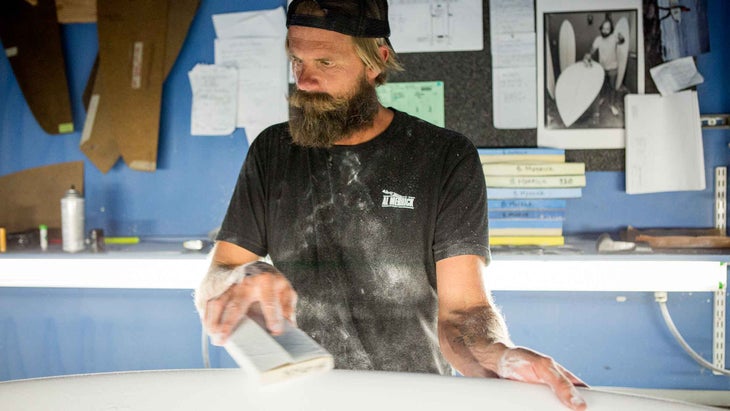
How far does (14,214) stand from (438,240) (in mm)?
1615

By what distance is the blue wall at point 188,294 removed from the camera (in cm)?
183

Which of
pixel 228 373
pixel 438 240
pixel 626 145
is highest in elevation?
pixel 626 145

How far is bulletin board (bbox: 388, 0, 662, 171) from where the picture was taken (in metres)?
1.84

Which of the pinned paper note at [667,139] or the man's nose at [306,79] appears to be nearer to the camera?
the man's nose at [306,79]

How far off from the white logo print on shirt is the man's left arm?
0.10 m

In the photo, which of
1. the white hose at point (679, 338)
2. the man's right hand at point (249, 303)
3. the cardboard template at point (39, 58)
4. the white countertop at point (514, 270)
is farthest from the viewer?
the cardboard template at point (39, 58)

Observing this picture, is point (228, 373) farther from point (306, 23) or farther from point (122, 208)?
point (122, 208)

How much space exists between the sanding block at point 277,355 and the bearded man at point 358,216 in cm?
31

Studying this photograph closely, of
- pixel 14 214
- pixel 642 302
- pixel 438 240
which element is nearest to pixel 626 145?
pixel 642 302

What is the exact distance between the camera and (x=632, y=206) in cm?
184

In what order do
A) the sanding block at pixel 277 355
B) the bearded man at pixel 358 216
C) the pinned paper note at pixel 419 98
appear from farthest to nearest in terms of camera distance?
the pinned paper note at pixel 419 98, the bearded man at pixel 358 216, the sanding block at pixel 277 355

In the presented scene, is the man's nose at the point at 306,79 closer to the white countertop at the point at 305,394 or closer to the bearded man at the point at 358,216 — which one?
the bearded man at the point at 358,216

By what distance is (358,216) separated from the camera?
100 centimetres

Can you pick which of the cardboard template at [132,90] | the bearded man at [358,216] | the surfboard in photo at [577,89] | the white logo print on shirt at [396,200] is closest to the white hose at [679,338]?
the surfboard in photo at [577,89]
